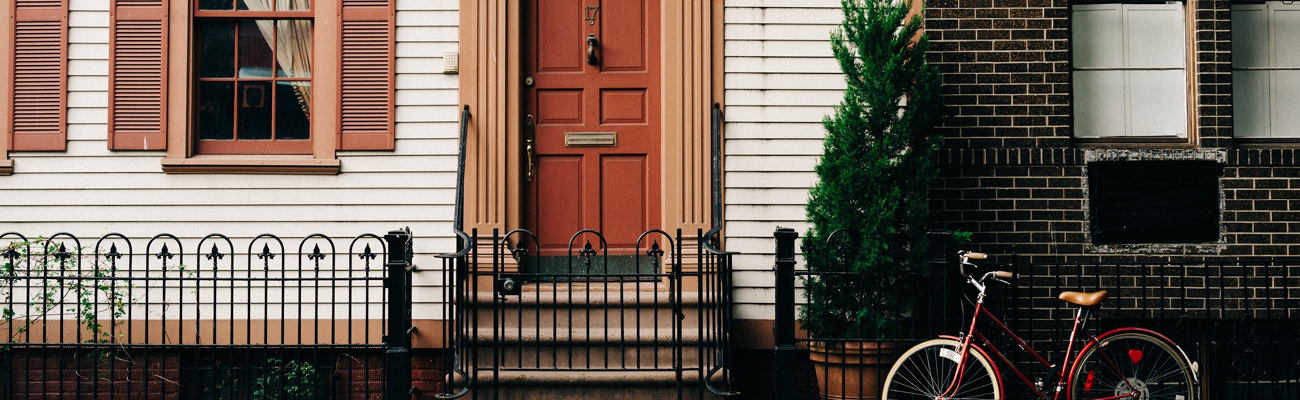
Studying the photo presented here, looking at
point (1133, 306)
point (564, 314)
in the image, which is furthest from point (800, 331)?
point (1133, 306)

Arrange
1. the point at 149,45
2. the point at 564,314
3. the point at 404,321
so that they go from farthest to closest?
1. the point at 149,45
2. the point at 564,314
3. the point at 404,321

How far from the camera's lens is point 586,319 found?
211 inches

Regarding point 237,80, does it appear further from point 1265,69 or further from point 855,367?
point 1265,69

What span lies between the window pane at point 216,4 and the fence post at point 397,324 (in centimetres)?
239

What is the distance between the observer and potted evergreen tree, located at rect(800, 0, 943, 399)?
18.0 feet

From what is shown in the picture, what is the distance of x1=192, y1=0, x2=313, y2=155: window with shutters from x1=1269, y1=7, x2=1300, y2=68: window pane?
6600 millimetres

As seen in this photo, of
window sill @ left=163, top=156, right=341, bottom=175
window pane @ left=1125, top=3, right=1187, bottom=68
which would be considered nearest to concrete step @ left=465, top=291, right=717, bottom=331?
window sill @ left=163, top=156, right=341, bottom=175

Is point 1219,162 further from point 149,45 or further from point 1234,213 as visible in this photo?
point 149,45

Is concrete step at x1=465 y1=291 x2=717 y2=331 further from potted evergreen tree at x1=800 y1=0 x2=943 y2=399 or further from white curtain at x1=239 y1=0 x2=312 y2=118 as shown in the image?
white curtain at x1=239 y1=0 x2=312 y2=118

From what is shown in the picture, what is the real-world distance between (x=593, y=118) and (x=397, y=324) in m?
1.97

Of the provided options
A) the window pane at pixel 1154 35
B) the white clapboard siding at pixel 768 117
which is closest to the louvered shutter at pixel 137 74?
the white clapboard siding at pixel 768 117

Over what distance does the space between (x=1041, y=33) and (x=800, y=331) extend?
8.37 feet

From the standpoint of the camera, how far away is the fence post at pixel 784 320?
522 cm

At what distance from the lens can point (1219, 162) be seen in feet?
20.0
